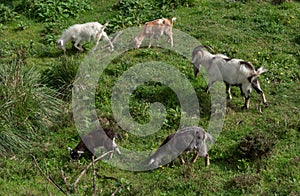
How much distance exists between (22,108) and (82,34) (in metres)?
3.56

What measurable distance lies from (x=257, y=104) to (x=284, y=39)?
3543 mm

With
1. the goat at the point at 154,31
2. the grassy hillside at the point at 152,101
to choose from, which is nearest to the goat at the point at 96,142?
the grassy hillside at the point at 152,101

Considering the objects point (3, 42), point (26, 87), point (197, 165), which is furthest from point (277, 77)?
point (3, 42)

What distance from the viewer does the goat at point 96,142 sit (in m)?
10.5

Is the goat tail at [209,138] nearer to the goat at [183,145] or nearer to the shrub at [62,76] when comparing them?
the goat at [183,145]

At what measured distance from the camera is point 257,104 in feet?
40.3

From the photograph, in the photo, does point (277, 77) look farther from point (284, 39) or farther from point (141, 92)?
point (141, 92)

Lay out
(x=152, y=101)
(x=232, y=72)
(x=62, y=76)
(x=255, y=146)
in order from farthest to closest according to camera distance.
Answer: (x=62, y=76) → (x=152, y=101) → (x=232, y=72) → (x=255, y=146)

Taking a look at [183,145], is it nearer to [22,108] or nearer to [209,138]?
[209,138]

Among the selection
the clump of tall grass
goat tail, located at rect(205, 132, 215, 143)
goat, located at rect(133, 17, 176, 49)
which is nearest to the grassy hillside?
the clump of tall grass

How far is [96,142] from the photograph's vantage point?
10.6 metres

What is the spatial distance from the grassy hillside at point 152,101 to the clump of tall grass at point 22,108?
2 centimetres

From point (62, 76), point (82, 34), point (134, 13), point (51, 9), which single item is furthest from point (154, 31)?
point (51, 9)

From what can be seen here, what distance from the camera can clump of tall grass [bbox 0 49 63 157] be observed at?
10.7m
